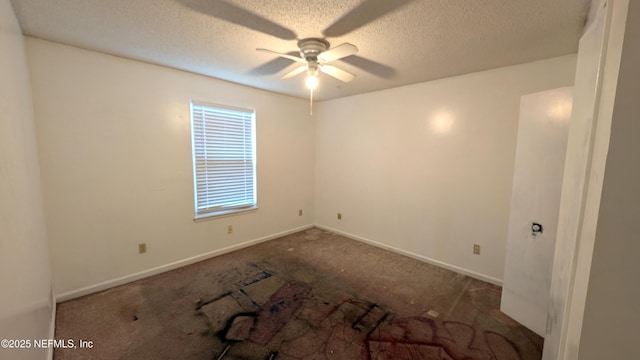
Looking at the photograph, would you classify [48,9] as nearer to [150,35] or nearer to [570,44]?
[150,35]

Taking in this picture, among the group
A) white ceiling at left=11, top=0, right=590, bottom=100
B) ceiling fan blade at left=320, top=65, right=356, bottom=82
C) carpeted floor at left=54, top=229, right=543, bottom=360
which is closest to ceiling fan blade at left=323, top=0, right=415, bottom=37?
white ceiling at left=11, top=0, right=590, bottom=100

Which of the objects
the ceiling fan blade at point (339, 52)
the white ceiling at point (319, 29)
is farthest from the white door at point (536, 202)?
the ceiling fan blade at point (339, 52)

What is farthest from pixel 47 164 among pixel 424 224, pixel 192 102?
pixel 424 224

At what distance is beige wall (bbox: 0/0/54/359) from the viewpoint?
1.04 meters

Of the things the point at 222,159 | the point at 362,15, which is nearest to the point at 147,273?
the point at 222,159

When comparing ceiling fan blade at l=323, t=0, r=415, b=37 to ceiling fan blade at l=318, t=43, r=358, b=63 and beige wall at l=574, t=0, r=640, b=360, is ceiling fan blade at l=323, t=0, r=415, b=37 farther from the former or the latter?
beige wall at l=574, t=0, r=640, b=360

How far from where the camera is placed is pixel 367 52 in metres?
2.28

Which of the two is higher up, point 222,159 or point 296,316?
point 222,159

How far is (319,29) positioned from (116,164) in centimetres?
241

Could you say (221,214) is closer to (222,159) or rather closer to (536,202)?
(222,159)

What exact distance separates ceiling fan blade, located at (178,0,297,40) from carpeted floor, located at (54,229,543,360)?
2.37 m

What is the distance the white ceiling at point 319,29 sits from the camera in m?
1.60

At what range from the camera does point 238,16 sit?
172 cm

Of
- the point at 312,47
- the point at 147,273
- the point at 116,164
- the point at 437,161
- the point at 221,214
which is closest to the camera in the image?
the point at 312,47
